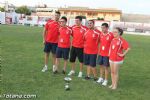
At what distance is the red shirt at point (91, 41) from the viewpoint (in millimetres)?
10789

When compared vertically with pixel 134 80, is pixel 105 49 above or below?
above

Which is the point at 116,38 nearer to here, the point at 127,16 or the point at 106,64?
the point at 106,64

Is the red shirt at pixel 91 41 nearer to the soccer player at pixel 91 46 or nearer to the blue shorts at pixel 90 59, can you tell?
the soccer player at pixel 91 46

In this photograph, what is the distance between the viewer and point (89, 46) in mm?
10883

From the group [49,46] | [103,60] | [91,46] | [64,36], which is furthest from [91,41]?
[49,46]

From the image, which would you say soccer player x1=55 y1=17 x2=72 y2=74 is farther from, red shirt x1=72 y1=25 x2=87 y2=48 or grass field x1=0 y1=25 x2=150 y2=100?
grass field x1=0 y1=25 x2=150 y2=100

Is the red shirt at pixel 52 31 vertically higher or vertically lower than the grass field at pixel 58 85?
higher

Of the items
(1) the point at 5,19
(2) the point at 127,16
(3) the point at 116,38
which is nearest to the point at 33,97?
(3) the point at 116,38

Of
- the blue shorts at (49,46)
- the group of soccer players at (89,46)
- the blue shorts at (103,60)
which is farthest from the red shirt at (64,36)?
the blue shorts at (103,60)

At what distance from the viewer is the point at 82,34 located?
11211 millimetres

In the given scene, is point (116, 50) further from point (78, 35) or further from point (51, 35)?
A: point (51, 35)

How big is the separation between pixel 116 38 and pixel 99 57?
1.11 m

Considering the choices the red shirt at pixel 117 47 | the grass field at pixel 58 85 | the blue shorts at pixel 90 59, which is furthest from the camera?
the blue shorts at pixel 90 59

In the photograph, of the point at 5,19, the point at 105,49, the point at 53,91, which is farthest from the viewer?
the point at 5,19
